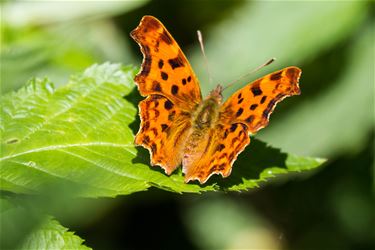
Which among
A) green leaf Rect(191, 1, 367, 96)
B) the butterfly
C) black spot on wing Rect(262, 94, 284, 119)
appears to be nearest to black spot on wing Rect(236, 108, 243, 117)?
the butterfly

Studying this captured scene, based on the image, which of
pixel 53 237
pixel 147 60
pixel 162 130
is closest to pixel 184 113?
pixel 162 130

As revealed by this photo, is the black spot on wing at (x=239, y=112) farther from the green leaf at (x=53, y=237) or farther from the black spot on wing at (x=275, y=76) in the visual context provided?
the green leaf at (x=53, y=237)

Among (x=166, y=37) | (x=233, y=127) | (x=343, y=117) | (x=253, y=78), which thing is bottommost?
(x=343, y=117)

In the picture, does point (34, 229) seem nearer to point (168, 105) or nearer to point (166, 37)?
point (168, 105)

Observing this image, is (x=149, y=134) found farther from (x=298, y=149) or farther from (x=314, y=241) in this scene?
(x=314, y=241)

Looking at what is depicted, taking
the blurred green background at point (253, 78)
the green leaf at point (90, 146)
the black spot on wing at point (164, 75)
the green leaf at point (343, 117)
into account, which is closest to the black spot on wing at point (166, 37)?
the black spot on wing at point (164, 75)

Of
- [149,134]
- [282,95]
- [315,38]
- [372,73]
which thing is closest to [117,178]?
[149,134]
